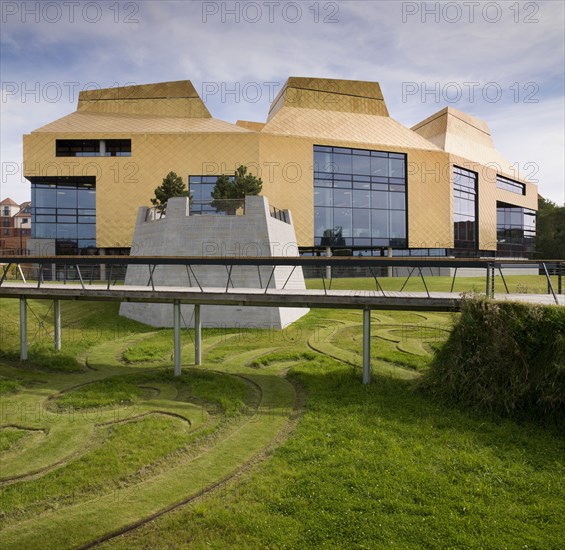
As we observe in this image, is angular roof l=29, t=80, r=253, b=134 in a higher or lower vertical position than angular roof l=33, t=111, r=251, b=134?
higher

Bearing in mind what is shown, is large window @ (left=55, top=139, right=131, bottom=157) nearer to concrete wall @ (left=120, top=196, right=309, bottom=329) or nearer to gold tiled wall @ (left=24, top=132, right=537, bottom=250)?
gold tiled wall @ (left=24, top=132, right=537, bottom=250)

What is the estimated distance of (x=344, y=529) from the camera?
9.17m

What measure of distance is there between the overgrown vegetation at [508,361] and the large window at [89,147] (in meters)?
47.3

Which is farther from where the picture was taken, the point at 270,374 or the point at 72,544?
the point at 270,374

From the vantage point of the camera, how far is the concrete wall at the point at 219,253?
28.9 metres

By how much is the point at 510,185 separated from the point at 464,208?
628 inches

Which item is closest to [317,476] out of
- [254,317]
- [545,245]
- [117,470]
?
[117,470]

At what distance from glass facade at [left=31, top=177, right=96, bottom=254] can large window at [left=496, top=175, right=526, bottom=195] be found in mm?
58796

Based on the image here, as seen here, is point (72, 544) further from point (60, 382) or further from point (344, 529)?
point (60, 382)

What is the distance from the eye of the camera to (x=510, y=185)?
67.6 m

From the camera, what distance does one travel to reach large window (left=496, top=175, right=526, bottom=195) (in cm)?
6581

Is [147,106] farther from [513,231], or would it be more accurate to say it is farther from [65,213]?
[513,231]

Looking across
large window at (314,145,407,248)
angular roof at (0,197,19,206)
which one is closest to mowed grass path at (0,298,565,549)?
large window at (314,145,407,248)

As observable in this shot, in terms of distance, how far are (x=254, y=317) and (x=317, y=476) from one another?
1821 cm
